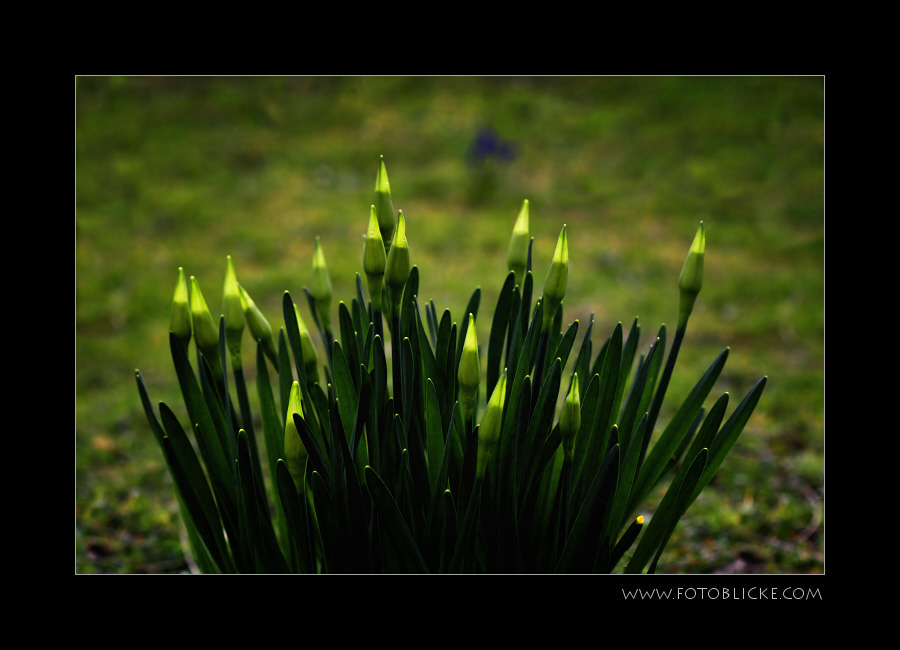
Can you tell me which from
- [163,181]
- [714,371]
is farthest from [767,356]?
[163,181]

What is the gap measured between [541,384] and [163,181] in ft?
17.0

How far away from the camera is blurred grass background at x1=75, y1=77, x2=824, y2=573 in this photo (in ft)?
8.51

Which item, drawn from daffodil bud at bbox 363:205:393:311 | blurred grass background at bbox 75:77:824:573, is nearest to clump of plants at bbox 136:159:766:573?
daffodil bud at bbox 363:205:393:311

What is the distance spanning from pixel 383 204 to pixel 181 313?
358mm

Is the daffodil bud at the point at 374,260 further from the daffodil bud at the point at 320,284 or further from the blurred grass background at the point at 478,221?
the blurred grass background at the point at 478,221

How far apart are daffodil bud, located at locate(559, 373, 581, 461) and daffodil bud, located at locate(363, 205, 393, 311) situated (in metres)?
0.32

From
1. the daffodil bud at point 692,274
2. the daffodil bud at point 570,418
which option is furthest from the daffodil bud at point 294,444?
the daffodil bud at point 692,274

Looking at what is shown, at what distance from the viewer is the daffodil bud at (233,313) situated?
120 cm

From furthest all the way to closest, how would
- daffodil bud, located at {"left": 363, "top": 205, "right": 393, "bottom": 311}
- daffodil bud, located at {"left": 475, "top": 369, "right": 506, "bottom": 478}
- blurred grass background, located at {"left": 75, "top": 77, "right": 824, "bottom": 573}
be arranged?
blurred grass background, located at {"left": 75, "top": 77, "right": 824, "bottom": 573} < daffodil bud, located at {"left": 363, "top": 205, "right": 393, "bottom": 311} < daffodil bud, located at {"left": 475, "top": 369, "right": 506, "bottom": 478}

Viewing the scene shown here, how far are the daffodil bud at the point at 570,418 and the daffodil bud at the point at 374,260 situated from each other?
32cm

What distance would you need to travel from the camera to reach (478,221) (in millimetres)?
5348

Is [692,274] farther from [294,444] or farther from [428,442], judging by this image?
[294,444]

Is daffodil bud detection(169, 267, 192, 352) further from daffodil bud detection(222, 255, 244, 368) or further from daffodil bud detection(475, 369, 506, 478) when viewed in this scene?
daffodil bud detection(475, 369, 506, 478)
